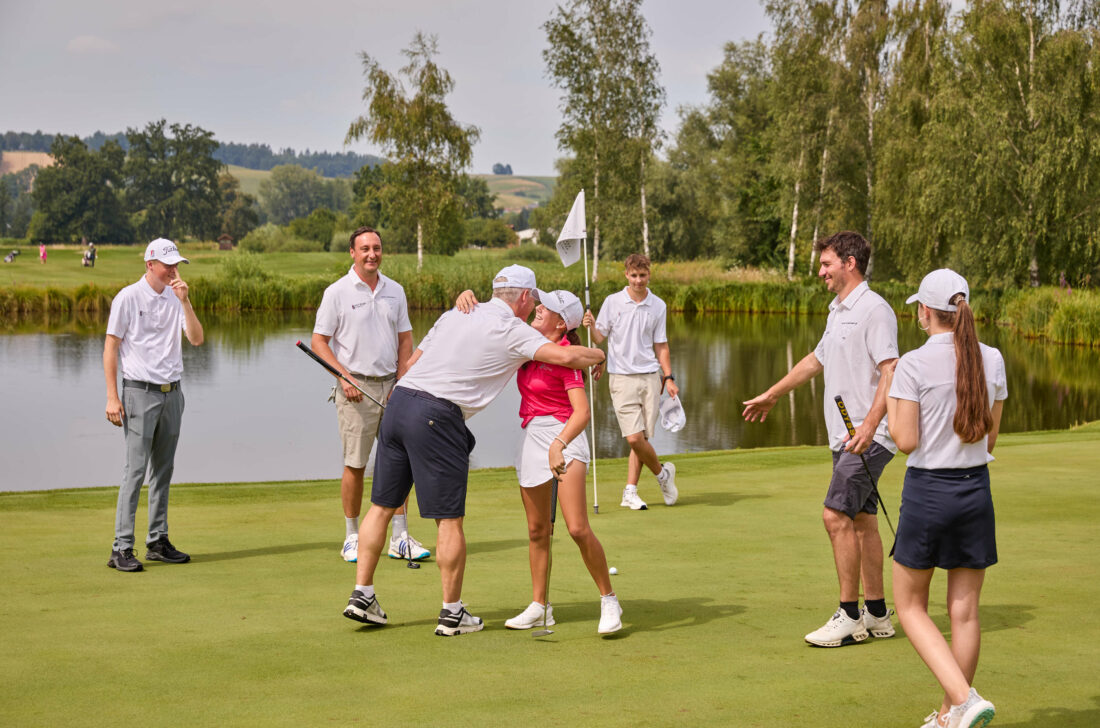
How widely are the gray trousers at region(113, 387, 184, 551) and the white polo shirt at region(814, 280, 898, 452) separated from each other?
407 cm

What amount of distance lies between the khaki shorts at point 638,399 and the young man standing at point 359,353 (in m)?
2.83

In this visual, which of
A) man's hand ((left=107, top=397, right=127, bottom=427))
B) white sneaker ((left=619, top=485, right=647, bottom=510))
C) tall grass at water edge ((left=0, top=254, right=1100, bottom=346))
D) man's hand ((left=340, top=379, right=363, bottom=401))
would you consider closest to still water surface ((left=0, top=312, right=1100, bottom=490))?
white sneaker ((left=619, top=485, right=647, bottom=510))

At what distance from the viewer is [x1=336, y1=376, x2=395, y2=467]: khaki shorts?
Result: 7.61 meters

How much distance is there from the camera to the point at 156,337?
24.1 feet

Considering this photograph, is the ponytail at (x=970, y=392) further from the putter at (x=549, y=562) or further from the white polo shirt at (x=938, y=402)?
the putter at (x=549, y=562)

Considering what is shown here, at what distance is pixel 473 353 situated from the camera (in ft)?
18.2

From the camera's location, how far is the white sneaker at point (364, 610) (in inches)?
217

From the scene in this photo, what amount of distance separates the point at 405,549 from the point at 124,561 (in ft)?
5.75

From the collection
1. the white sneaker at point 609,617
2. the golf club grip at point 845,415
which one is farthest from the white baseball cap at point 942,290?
the white sneaker at point 609,617

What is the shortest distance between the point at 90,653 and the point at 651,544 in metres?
4.00

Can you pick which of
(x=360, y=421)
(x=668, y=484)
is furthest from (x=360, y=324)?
(x=668, y=484)

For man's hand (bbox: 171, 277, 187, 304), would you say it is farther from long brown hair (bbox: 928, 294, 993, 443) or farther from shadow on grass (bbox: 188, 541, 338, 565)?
long brown hair (bbox: 928, 294, 993, 443)

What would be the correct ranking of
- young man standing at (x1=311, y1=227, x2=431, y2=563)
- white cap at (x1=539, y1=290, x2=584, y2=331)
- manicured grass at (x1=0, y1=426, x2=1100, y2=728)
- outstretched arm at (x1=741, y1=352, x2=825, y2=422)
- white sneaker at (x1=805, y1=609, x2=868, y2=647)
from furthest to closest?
young man standing at (x1=311, y1=227, x2=431, y2=563) → outstretched arm at (x1=741, y1=352, x2=825, y2=422) → white cap at (x1=539, y1=290, x2=584, y2=331) → white sneaker at (x1=805, y1=609, x2=868, y2=647) → manicured grass at (x1=0, y1=426, x2=1100, y2=728)

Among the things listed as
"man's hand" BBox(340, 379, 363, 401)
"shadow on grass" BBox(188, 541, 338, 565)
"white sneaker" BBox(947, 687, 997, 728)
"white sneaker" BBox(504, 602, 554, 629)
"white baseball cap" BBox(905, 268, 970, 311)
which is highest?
"white baseball cap" BBox(905, 268, 970, 311)
